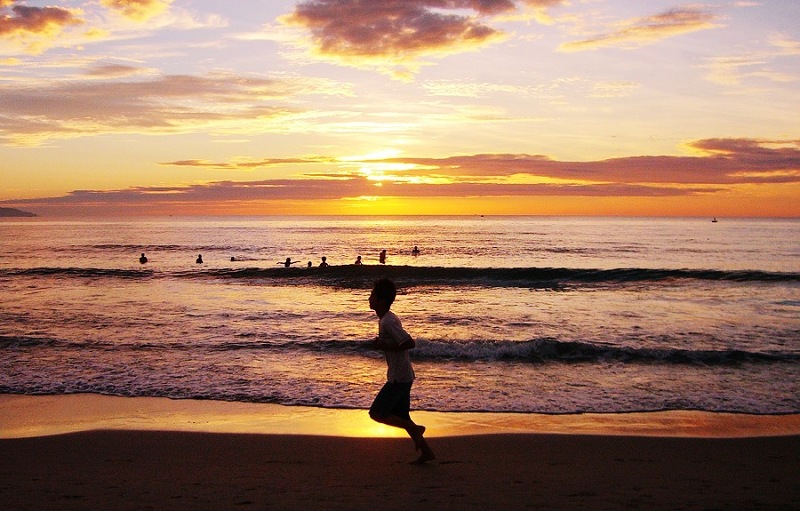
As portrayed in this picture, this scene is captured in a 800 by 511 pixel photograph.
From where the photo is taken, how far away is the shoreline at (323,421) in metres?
8.62

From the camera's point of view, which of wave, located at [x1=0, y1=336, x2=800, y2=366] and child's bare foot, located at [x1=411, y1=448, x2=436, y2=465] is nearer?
child's bare foot, located at [x1=411, y1=448, x2=436, y2=465]

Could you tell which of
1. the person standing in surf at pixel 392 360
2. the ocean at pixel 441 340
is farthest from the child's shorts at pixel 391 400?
the ocean at pixel 441 340

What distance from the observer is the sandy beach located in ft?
18.2

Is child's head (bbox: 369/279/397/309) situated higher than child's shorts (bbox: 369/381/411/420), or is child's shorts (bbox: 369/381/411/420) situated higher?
child's head (bbox: 369/279/397/309)

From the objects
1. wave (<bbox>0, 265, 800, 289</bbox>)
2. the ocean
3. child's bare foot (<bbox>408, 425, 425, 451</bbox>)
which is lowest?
wave (<bbox>0, 265, 800, 289</bbox>)

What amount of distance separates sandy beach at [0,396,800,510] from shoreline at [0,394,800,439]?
3 cm

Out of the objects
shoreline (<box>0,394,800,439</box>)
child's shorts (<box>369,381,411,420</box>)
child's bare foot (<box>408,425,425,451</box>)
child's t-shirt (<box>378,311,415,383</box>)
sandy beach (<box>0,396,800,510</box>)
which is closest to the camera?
sandy beach (<box>0,396,800,510</box>)

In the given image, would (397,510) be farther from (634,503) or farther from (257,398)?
(257,398)

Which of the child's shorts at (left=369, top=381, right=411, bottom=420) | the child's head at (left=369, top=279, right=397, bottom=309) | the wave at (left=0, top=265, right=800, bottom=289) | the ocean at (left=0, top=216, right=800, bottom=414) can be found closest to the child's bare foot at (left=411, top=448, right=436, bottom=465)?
the child's shorts at (left=369, top=381, right=411, bottom=420)

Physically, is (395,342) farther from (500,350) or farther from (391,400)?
(500,350)

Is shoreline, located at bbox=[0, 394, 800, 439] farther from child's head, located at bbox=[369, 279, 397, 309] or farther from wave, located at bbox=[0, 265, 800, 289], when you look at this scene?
wave, located at bbox=[0, 265, 800, 289]

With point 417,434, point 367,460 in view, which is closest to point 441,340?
point 367,460

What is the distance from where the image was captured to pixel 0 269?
3900 cm

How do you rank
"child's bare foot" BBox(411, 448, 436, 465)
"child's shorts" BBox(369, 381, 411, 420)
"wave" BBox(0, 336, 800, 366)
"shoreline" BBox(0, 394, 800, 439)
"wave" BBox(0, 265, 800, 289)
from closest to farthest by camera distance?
"child's shorts" BBox(369, 381, 411, 420) → "child's bare foot" BBox(411, 448, 436, 465) → "shoreline" BBox(0, 394, 800, 439) → "wave" BBox(0, 336, 800, 366) → "wave" BBox(0, 265, 800, 289)
